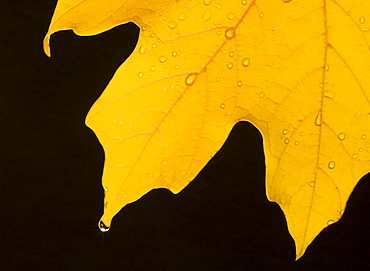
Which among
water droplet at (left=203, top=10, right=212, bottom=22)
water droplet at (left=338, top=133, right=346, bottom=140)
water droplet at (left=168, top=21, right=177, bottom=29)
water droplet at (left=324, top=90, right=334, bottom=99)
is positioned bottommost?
water droplet at (left=338, top=133, right=346, bottom=140)

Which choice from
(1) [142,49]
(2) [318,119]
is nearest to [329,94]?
(2) [318,119]

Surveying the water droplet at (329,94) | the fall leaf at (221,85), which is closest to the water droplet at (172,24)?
the fall leaf at (221,85)

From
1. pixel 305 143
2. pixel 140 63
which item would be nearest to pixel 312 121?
pixel 305 143

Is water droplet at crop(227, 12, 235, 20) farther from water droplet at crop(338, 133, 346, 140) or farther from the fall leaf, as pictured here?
water droplet at crop(338, 133, 346, 140)

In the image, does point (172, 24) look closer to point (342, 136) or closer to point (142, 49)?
point (142, 49)

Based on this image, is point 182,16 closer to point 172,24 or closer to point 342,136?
point 172,24

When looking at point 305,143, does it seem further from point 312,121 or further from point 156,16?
point 156,16

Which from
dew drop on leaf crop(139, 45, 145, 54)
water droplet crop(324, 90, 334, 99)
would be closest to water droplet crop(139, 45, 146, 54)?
dew drop on leaf crop(139, 45, 145, 54)
